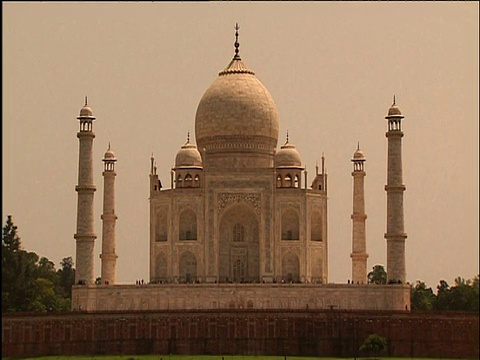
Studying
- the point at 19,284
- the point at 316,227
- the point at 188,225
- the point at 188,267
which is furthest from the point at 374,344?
the point at 19,284

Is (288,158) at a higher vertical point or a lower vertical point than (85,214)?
higher

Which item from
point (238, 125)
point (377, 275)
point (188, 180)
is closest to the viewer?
point (188, 180)

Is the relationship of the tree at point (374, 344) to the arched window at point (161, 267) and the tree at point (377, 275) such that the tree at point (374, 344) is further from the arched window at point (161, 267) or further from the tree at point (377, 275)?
the tree at point (377, 275)

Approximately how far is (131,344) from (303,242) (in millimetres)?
11506

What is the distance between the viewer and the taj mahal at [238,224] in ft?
141

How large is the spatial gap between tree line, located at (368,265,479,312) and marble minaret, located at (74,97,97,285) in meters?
13.2

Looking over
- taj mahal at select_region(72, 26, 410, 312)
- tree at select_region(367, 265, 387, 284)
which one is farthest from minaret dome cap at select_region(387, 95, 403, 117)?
tree at select_region(367, 265, 387, 284)

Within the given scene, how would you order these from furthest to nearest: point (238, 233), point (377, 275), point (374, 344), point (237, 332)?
point (377, 275), point (238, 233), point (237, 332), point (374, 344)

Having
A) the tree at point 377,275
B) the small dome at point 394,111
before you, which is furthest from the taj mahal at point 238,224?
the tree at point 377,275

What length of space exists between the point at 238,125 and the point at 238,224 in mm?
4153

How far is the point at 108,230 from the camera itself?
158 ft

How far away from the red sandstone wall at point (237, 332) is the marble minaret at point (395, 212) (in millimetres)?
6305

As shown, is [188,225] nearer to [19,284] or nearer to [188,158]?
[188,158]

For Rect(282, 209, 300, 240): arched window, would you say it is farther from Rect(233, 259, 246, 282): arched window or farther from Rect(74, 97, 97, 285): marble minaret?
Rect(74, 97, 97, 285): marble minaret
